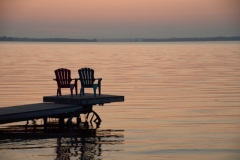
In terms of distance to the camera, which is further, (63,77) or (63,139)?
(63,77)

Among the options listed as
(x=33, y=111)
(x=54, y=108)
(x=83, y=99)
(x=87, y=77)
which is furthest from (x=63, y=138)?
(x=87, y=77)

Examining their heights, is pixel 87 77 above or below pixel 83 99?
above

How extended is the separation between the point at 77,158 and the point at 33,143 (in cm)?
216

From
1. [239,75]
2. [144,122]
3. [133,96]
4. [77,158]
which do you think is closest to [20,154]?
[77,158]

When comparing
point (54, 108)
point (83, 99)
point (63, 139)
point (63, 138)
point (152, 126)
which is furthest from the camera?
point (83, 99)

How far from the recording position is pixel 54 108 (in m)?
16.7

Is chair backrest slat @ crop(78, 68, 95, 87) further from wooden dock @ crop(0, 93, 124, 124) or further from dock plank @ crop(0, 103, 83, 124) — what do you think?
dock plank @ crop(0, 103, 83, 124)

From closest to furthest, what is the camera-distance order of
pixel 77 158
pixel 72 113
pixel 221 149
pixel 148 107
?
pixel 77 158, pixel 221 149, pixel 72 113, pixel 148 107

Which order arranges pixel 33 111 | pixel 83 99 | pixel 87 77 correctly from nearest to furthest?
pixel 33 111 → pixel 83 99 → pixel 87 77

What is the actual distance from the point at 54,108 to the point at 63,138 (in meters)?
1.20

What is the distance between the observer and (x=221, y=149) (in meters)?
14.2

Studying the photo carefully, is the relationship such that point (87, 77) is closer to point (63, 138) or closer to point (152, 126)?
point (152, 126)

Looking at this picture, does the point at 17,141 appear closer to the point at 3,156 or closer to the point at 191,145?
the point at 3,156

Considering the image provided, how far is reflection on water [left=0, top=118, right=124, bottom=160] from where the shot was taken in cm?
1385
